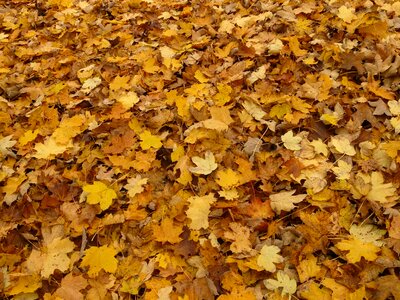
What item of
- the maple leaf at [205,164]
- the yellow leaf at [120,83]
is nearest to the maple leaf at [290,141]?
the maple leaf at [205,164]

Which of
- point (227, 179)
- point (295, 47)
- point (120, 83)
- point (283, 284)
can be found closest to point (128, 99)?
point (120, 83)

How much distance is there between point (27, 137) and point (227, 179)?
141 centimetres

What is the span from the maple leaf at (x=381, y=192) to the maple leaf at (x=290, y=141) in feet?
1.52

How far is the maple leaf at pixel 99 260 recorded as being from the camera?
1915 millimetres

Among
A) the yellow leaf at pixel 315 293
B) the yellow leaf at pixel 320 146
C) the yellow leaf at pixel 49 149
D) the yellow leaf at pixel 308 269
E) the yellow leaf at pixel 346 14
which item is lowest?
the yellow leaf at pixel 315 293

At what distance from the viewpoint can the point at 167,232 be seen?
78.6 inches

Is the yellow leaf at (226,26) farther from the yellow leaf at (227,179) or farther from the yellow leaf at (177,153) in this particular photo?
the yellow leaf at (227,179)

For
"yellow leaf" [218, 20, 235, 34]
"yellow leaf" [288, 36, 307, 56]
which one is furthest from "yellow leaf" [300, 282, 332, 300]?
"yellow leaf" [218, 20, 235, 34]

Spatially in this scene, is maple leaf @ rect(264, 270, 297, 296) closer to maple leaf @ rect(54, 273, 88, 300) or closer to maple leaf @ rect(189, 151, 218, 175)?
maple leaf @ rect(189, 151, 218, 175)

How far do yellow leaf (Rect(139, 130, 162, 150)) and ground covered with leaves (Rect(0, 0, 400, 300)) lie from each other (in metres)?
0.01

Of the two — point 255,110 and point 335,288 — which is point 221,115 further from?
point 335,288

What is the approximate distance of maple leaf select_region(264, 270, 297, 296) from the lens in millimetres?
1725

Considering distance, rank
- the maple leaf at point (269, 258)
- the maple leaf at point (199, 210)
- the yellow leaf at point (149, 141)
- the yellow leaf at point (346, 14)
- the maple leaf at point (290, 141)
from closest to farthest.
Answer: the maple leaf at point (269, 258)
the maple leaf at point (199, 210)
the maple leaf at point (290, 141)
the yellow leaf at point (149, 141)
the yellow leaf at point (346, 14)

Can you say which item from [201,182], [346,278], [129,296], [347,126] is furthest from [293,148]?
[129,296]
